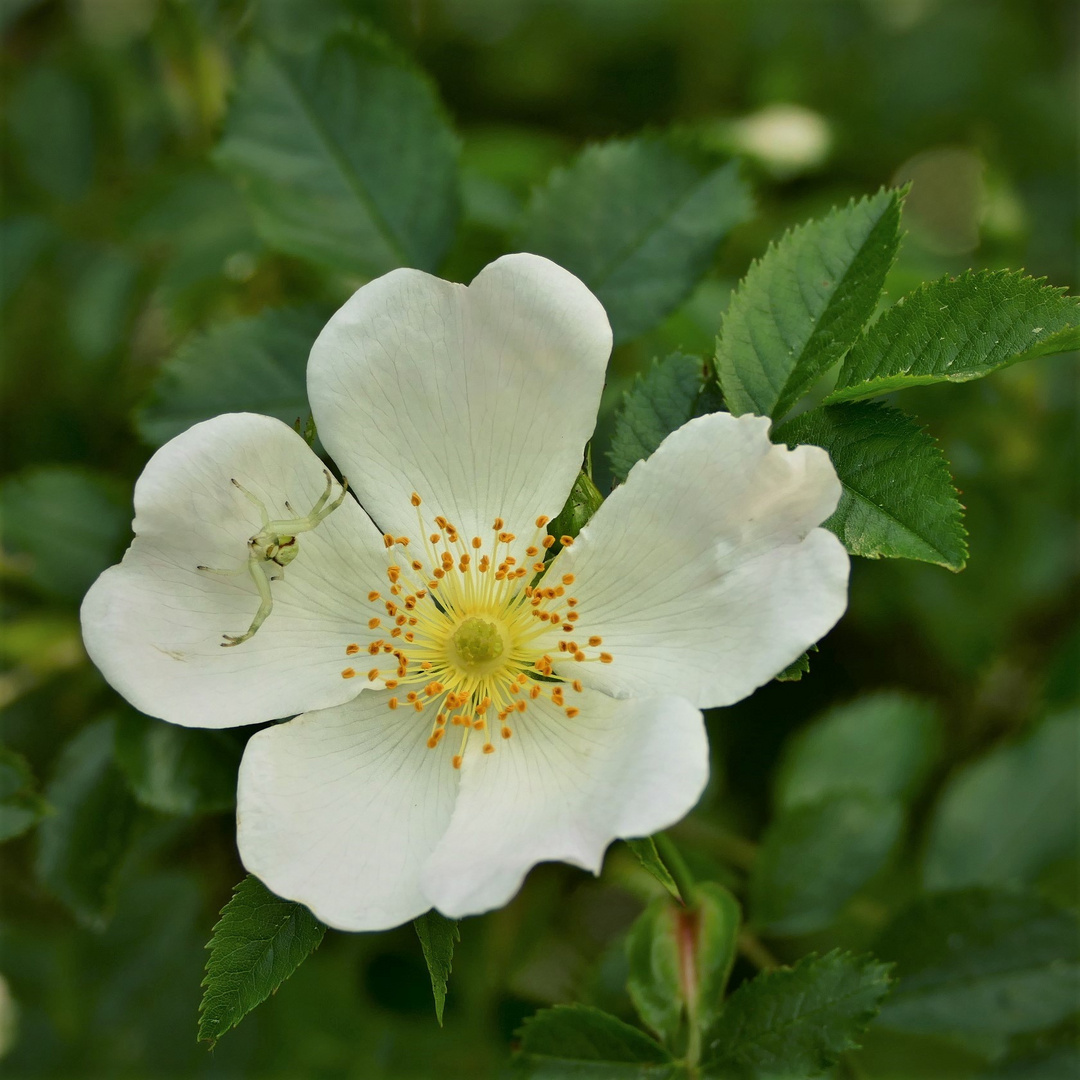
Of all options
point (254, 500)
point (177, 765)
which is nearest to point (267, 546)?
point (254, 500)

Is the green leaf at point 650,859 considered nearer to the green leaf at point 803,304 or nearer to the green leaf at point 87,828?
the green leaf at point 803,304

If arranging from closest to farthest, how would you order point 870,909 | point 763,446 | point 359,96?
point 763,446 < point 359,96 < point 870,909

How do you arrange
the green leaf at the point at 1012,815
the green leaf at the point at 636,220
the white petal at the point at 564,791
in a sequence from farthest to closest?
the green leaf at the point at 1012,815, the green leaf at the point at 636,220, the white petal at the point at 564,791

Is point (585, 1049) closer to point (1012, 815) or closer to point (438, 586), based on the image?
point (438, 586)

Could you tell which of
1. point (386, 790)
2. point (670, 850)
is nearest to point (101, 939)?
point (386, 790)

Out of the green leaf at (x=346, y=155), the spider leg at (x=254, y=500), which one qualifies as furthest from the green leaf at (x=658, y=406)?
the green leaf at (x=346, y=155)

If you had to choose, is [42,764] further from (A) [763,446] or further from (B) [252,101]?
(A) [763,446]
